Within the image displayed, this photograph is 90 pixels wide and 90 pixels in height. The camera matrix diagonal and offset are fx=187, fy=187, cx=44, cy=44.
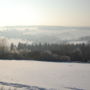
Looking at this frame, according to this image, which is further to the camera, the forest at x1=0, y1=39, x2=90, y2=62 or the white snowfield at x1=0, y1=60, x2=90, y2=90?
the forest at x1=0, y1=39, x2=90, y2=62

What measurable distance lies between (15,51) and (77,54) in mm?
6685

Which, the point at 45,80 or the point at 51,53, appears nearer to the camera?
the point at 45,80

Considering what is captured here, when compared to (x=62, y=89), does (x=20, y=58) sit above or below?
below

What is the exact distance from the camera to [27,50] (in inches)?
811

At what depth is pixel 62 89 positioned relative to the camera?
6.59 metres

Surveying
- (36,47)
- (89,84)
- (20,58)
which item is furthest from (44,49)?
(89,84)

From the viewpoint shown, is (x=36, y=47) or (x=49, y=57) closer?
(x=49, y=57)

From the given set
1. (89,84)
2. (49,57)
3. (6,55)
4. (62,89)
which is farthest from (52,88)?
(6,55)

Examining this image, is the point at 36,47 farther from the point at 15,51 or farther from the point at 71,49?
the point at 71,49

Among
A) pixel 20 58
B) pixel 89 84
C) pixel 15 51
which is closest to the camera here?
pixel 89 84

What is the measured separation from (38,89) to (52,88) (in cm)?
58

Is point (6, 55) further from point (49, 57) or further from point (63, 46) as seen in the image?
point (63, 46)

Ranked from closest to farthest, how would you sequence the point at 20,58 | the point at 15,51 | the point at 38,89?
the point at 38,89, the point at 20,58, the point at 15,51

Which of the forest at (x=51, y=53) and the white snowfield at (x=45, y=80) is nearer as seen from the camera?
the white snowfield at (x=45, y=80)
